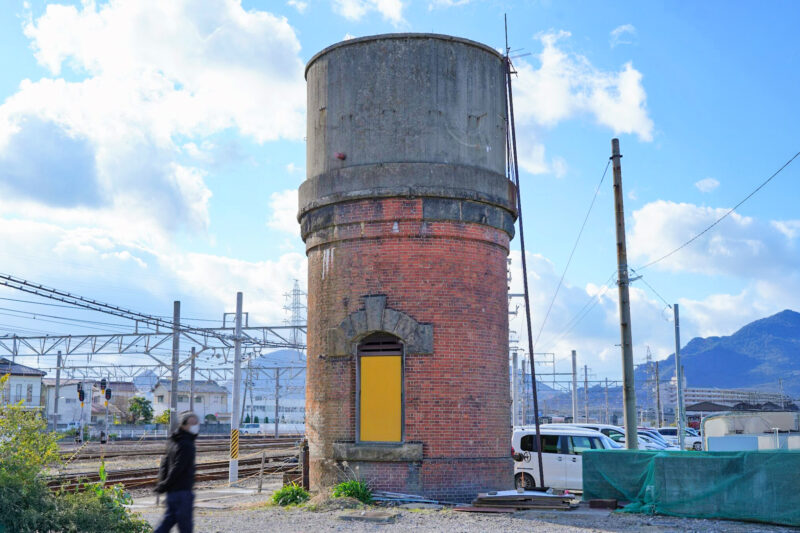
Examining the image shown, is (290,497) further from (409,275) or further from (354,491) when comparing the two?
(409,275)

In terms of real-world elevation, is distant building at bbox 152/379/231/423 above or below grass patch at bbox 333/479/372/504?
above

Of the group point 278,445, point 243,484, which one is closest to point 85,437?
point 278,445

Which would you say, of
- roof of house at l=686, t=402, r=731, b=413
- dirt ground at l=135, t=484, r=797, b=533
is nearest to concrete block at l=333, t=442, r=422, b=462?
dirt ground at l=135, t=484, r=797, b=533

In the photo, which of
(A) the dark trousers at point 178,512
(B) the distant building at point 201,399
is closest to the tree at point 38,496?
(A) the dark trousers at point 178,512

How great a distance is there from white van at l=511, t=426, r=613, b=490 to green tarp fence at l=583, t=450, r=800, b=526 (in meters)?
4.26

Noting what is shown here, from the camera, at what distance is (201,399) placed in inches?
4929

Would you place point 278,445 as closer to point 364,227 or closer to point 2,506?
point 364,227

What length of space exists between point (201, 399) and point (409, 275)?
11359cm

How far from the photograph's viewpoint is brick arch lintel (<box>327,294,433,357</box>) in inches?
678

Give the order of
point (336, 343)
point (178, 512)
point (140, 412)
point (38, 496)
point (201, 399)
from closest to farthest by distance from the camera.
Result: point (178, 512) < point (38, 496) < point (336, 343) < point (140, 412) < point (201, 399)

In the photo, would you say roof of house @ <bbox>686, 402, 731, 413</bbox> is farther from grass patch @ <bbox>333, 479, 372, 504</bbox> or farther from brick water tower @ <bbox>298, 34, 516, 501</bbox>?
grass patch @ <bbox>333, 479, 372, 504</bbox>

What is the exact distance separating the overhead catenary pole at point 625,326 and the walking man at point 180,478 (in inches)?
505

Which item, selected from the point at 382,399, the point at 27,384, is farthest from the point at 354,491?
the point at 27,384

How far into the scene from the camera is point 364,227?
58.5ft
